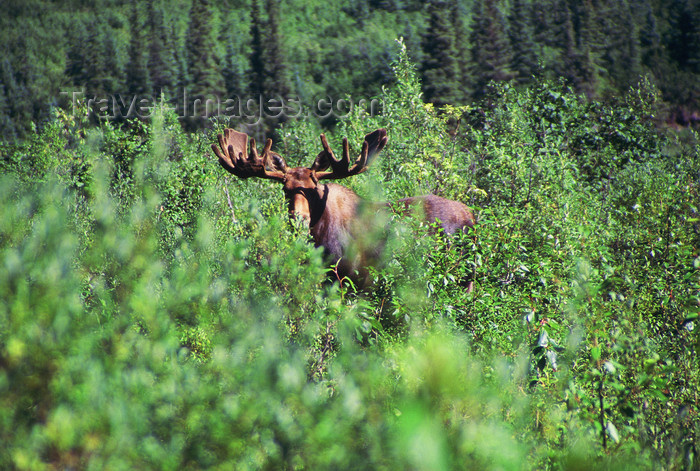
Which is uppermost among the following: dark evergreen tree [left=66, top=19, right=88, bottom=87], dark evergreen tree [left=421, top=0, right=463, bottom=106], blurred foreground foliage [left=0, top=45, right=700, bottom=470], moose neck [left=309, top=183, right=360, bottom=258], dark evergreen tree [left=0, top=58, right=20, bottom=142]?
blurred foreground foliage [left=0, top=45, right=700, bottom=470]

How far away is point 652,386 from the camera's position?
9.50 feet

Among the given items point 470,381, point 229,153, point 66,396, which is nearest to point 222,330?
point 66,396

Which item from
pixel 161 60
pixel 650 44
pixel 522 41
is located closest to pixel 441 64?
pixel 522 41

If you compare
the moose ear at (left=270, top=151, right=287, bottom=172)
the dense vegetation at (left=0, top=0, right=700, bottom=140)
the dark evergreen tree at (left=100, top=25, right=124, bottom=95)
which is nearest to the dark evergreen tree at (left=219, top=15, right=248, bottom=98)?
the dense vegetation at (left=0, top=0, right=700, bottom=140)

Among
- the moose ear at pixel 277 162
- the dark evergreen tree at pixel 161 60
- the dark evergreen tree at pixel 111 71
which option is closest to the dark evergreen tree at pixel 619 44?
the dark evergreen tree at pixel 161 60

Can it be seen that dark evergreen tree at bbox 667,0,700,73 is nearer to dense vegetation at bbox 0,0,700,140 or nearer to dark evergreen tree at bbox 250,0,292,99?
dense vegetation at bbox 0,0,700,140

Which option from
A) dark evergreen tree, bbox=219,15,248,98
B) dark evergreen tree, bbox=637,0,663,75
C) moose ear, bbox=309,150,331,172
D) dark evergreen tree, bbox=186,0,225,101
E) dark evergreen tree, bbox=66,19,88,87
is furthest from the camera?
dark evergreen tree, bbox=66,19,88,87

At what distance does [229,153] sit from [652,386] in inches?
263

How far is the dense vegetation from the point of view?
47.8 metres

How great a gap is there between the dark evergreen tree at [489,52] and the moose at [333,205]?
40.5 m

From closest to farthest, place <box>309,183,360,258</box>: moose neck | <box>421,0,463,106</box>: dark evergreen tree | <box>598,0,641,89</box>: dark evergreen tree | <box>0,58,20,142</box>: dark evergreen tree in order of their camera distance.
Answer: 1. <box>309,183,360,258</box>: moose neck
2. <box>421,0,463,106</box>: dark evergreen tree
3. <box>598,0,641,89</box>: dark evergreen tree
4. <box>0,58,20,142</box>: dark evergreen tree

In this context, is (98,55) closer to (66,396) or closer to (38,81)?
(38,81)

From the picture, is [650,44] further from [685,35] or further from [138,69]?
[138,69]

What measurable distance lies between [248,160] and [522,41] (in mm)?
47974
